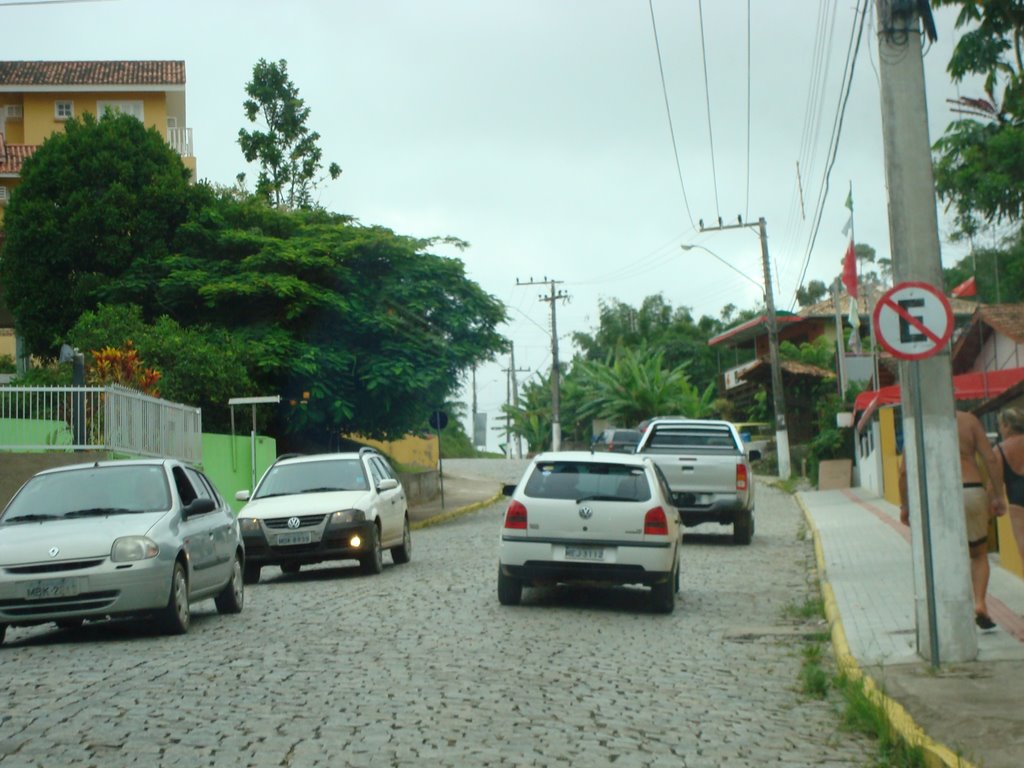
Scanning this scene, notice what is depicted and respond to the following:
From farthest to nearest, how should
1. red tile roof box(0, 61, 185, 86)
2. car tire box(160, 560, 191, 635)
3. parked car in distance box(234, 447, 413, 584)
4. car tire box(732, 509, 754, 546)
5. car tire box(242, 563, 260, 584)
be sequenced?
red tile roof box(0, 61, 185, 86), car tire box(732, 509, 754, 546), car tire box(242, 563, 260, 584), parked car in distance box(234, 447, 413, 584), car tire box(160, 560, 191, 635)

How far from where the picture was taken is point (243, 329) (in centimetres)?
3372

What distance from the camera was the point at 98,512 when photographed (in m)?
12.1

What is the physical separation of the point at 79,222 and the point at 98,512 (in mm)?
27072

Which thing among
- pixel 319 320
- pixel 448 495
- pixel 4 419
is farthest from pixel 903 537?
pixel 448 495

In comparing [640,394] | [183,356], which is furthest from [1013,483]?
[640,394]

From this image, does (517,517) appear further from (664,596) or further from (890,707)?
(890,707)

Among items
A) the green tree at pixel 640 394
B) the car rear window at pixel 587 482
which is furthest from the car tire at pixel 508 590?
the green tree at pixel 640 394

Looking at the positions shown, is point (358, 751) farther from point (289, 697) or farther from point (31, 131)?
point (31, 131)

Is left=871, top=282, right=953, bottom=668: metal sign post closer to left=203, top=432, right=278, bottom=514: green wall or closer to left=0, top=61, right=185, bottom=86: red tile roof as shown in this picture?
left=203, top=432, right=278, bottom=514: green wall

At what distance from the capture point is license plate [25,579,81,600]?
11000 mm

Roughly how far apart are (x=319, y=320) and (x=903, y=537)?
1792 centimetres

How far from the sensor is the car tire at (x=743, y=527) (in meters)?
22.1

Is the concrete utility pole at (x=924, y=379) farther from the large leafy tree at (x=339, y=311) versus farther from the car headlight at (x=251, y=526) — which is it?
the large leafy tree at (x=339, y=311)

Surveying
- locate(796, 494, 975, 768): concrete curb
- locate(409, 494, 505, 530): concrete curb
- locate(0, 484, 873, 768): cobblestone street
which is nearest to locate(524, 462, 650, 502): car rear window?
locate(0, 484, 873, 768): cobblestone street
